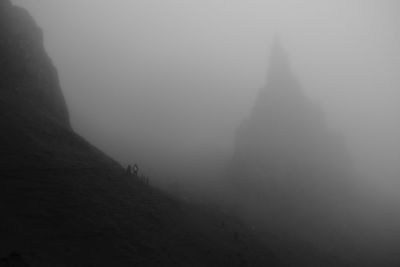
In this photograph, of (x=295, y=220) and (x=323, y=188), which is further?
(x=323, y=188)

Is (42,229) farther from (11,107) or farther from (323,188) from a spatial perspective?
(323,188)

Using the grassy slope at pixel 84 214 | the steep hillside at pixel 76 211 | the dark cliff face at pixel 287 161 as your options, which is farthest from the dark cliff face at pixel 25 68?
the dark cliff face at pixel 287 161

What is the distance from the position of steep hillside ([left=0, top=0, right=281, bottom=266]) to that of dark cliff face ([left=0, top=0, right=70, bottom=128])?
8.7 inches

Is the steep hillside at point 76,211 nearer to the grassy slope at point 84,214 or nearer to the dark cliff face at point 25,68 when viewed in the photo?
the grassy slope at point 84,214

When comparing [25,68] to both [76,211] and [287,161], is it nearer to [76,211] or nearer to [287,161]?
[76,211]

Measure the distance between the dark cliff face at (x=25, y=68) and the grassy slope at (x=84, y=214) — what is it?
2.55 metres

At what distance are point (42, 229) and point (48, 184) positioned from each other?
6.86 m

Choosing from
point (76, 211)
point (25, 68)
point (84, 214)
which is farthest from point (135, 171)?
point (25, 68)

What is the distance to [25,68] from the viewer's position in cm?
4950

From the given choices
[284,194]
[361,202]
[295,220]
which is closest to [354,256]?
[295,220]

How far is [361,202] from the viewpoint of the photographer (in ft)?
316

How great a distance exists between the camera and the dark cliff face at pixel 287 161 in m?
80.3

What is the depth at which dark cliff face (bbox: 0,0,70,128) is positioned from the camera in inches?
1767

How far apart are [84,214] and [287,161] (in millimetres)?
77162
